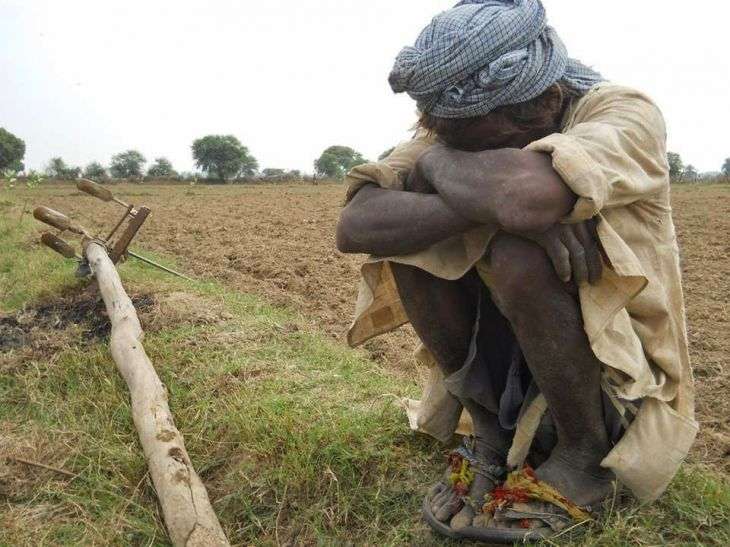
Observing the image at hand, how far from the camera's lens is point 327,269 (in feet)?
23.2

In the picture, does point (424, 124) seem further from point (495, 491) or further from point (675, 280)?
point (495, 491)

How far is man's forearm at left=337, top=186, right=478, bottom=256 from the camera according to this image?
1724mm

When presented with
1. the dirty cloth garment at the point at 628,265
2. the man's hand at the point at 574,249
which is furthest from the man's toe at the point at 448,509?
the man's hand at the point at 574,249

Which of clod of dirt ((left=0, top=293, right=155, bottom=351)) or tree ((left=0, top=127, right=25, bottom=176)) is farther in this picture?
tree ((left=0, top=127, right=25, bottom=176))

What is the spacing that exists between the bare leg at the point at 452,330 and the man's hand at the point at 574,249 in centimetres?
39

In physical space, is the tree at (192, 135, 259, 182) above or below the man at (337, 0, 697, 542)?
above

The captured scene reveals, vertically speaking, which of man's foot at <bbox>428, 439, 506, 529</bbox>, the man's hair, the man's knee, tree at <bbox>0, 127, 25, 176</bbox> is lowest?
man's foot at <bbox>428, 439, 506, 529</bbox>

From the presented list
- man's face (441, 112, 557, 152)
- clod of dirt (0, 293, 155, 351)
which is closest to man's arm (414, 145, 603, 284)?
man's face (441, 112, 557, 152)

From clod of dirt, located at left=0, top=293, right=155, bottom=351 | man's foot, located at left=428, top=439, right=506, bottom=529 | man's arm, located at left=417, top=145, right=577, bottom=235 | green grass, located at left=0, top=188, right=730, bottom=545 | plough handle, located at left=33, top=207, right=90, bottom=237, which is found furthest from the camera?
plough handle, located at left=33, top=207, right=90, bottom=237

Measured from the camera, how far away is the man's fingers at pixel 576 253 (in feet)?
5.16

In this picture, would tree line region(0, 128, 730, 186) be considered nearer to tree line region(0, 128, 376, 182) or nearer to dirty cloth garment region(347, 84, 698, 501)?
tree line region(0, 128, 376, 182)

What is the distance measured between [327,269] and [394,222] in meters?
5.31

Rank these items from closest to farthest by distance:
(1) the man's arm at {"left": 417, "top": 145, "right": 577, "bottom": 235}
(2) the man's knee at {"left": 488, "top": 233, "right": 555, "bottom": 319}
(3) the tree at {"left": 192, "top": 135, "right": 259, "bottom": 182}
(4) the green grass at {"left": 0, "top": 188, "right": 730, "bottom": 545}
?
(1) the man's arm at {"left": 417, "top": 145, "right": 577, "bottom": 235}
(2) the man's knee at {"left": 488, "top": 233, "right": 555, "bottom": 319}
(4) the green grass at {"left": 0, "top": 188, "right": 730, "bottom": 545}
(3) the tree at {"left": 192, "top": 135, "right": 259, "bottom": 182}

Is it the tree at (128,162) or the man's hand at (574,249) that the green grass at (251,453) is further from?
the tree at (128,162)
